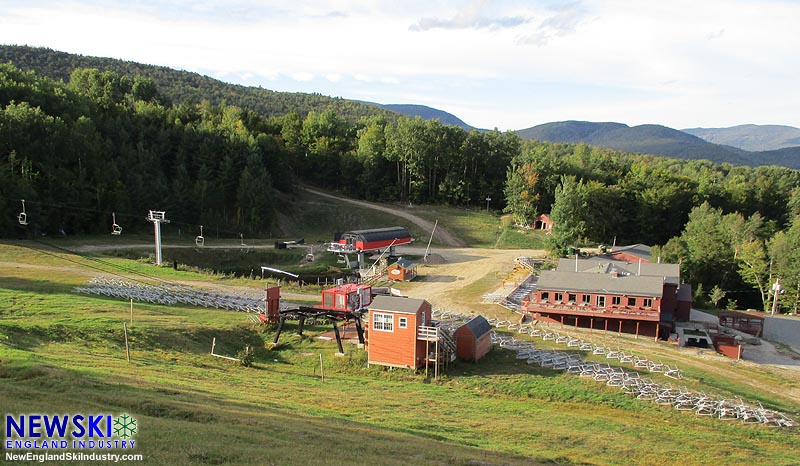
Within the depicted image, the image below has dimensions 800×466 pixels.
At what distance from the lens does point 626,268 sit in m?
45.6

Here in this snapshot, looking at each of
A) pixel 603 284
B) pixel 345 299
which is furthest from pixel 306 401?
pixel 603 284

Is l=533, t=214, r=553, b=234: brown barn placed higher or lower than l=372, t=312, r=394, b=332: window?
higher

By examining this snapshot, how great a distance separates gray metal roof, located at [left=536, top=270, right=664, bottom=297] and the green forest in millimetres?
15830

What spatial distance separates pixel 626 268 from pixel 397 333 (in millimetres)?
23438

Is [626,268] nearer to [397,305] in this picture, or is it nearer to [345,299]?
[397,305]

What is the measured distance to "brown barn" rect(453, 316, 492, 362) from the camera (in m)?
32.2

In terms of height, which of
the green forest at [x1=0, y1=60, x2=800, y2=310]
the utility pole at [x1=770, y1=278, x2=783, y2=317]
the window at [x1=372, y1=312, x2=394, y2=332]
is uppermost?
the green forest at [x1=0, y1=60, x2=800, y2=310]

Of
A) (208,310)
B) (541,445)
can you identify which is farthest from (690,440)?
(208,310)

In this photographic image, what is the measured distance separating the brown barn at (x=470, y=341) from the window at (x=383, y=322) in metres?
4.03

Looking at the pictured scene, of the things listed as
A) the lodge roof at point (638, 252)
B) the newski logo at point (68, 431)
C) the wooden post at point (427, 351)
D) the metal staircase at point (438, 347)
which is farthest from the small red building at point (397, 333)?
the lodge roof at point (638, 252)

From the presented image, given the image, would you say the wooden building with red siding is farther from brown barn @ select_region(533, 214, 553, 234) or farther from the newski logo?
the newski logo

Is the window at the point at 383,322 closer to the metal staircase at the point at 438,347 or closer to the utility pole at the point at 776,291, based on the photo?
the metal staircase at the point at 438,347

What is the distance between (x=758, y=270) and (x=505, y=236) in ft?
92.1

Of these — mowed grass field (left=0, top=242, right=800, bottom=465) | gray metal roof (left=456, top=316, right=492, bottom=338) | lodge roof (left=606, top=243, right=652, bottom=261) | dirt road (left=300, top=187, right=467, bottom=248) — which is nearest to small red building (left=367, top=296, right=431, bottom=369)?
mowed grass field (left=0, top=242, right=800, bottom=465)
